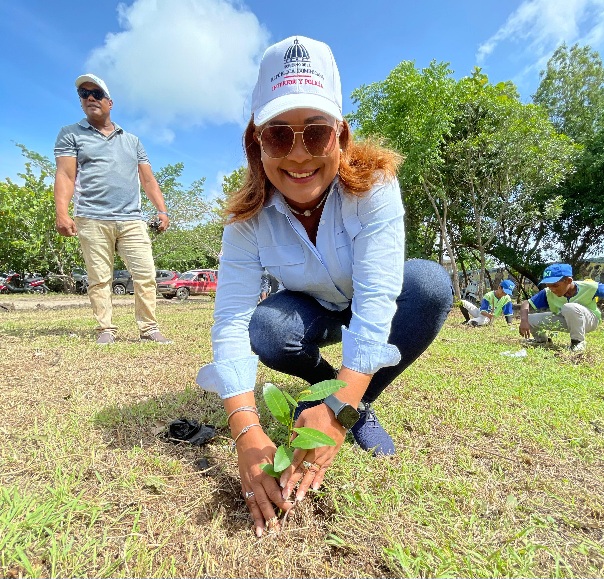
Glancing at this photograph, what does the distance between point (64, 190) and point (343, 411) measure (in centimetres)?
334

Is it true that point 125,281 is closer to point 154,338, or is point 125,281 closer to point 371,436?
point 154,338

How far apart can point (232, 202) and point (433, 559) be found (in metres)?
1.30

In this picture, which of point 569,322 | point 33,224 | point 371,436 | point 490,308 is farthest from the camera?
point 33,224

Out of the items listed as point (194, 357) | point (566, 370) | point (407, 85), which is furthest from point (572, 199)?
point (194, 357)

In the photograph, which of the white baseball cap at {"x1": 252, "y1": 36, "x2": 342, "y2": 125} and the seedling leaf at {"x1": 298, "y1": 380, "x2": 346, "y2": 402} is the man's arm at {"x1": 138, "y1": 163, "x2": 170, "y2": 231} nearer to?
the white baseball cap at {"x1": 252, "y1": 36, "x2": 342, "y2": 125}

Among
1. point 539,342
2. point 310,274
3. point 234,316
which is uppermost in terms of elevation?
point 310,274

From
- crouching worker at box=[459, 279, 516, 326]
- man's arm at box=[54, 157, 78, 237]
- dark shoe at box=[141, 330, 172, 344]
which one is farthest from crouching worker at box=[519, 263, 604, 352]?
man's arm at box=[54, 157, 78, 237]

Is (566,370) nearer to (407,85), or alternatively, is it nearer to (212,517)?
(212,517)

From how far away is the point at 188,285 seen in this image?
19438 millimetres

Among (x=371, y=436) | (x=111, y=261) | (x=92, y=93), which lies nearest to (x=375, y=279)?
(x=371, y=436)

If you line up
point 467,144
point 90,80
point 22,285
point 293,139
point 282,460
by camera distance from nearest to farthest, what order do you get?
point 282,460, point 293,139, point 90,80, point 467,144, point 22,285

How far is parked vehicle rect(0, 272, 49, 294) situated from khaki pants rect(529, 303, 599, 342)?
23.8 meters

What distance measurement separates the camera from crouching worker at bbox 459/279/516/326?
22.8 ft

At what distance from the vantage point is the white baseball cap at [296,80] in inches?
49.1
